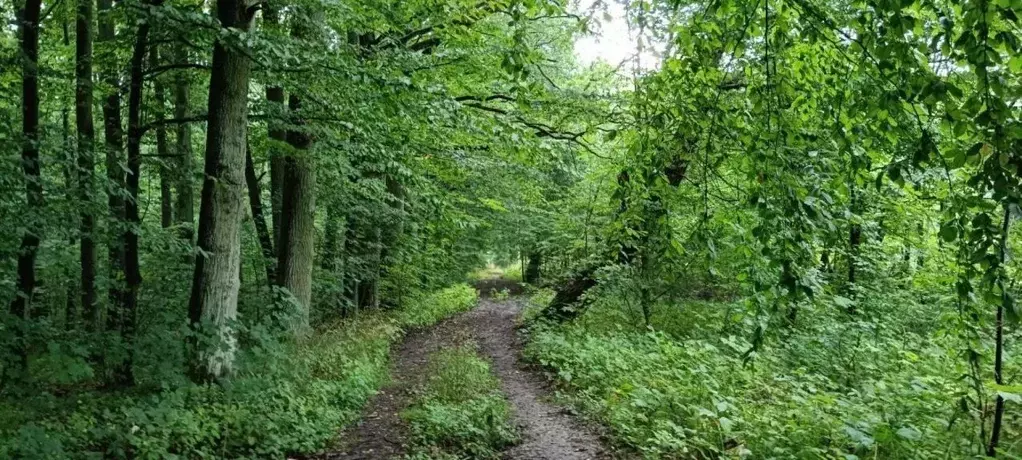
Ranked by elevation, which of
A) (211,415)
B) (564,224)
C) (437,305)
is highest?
(564,224)

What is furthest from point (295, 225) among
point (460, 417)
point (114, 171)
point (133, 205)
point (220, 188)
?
point (460, 417)

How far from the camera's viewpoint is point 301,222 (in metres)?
11.3

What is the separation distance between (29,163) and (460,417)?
506 centimetres

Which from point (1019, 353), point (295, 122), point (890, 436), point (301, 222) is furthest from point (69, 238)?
point (1019, 353)

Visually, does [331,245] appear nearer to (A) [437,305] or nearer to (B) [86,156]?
(A) [437,305]

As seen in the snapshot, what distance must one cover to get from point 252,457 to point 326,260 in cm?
1002

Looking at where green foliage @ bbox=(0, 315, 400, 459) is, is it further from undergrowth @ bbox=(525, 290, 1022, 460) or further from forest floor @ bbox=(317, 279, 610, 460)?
undergrowth @ bbox=(525, 290, 1022, 460)

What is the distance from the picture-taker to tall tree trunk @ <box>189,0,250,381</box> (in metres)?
7.02

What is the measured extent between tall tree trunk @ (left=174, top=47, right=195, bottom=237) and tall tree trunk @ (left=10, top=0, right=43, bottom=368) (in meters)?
1.58

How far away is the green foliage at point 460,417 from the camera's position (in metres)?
6.32

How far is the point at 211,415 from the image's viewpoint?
6.27m

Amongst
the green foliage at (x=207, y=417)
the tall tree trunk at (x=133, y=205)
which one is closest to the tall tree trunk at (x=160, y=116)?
the tall tree trunk at (x=133, y=205)

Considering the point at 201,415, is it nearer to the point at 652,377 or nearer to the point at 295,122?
the point at 295,122

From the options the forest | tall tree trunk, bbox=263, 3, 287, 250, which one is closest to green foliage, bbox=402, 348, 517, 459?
the forest
